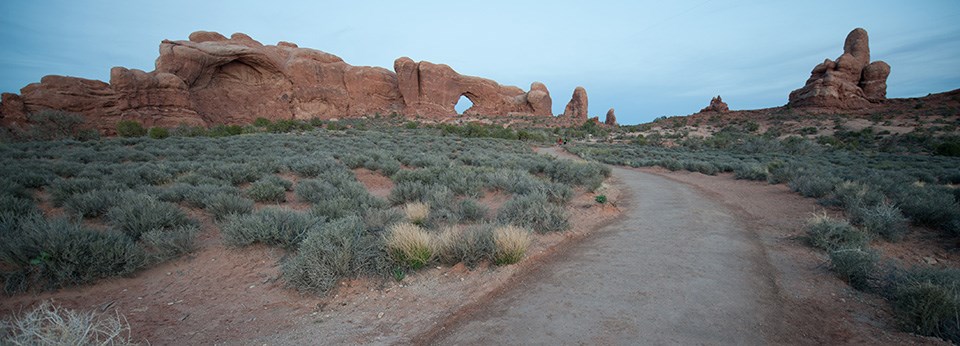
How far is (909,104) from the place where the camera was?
41719 millimetres

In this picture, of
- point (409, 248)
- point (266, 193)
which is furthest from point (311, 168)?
point (409, 248)

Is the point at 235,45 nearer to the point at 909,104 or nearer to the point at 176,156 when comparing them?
the point at 176,156

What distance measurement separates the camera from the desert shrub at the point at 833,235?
470 centimetres

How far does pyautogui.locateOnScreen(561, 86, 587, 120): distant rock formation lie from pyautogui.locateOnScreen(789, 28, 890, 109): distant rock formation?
29.7m

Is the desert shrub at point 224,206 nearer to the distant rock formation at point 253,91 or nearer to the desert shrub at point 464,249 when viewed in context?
the desert shrub at point 464,249

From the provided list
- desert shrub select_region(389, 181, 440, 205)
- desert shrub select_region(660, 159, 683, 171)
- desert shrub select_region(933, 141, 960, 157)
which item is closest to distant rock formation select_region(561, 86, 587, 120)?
desert shrub select_region(933, 141, 960, 157)

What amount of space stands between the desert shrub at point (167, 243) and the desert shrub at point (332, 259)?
59.3 inches

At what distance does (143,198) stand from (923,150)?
144ft

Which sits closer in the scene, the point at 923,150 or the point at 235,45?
the point at 923,150

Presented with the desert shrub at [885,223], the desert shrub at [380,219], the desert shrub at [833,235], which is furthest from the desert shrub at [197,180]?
the desert shrub at [885,223]

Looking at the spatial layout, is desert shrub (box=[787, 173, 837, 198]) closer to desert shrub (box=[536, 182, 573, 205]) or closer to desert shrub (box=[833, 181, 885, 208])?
desert shrub (box=[833, 181, 885, 208])

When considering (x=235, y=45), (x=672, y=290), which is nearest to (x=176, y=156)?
(x=672, y=290)

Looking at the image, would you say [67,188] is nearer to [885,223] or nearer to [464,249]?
[464,249]

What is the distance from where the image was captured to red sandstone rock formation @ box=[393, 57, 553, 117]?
53781mm
